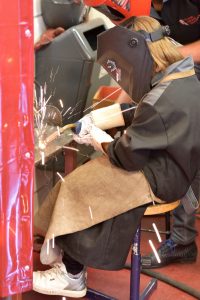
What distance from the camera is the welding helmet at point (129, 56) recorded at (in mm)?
1698

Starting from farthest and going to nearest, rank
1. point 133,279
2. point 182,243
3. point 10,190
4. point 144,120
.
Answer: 1. point 182,243
2. point 133,279
3. point 144,120
4. point 10,190

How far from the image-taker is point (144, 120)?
1684 millimetres

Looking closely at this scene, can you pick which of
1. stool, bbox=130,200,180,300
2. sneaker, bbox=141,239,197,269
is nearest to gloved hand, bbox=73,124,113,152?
stool, bbox=130,200,180,300

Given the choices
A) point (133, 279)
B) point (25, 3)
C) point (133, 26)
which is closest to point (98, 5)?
point (133, 26)

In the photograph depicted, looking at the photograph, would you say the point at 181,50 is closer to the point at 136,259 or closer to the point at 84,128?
the point at 84,128

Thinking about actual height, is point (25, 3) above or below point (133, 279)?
above

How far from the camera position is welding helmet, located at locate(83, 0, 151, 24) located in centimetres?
173

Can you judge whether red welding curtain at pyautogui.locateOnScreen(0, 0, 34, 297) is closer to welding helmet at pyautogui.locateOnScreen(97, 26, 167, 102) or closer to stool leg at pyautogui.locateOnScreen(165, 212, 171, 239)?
welding helmet at pyautogui.locateOnScreen(97, 26, 167, 102)

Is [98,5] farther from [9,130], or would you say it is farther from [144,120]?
[9,130]

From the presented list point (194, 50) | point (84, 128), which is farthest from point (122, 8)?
point (194, 50)

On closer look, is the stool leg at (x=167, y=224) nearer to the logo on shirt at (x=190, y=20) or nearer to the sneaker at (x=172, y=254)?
the sneaker at (x=172, y=254)

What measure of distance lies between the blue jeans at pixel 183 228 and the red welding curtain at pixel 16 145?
55.8 inches

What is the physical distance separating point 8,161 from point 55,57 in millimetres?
1803

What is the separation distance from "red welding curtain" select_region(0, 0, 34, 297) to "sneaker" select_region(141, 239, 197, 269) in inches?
53.8
